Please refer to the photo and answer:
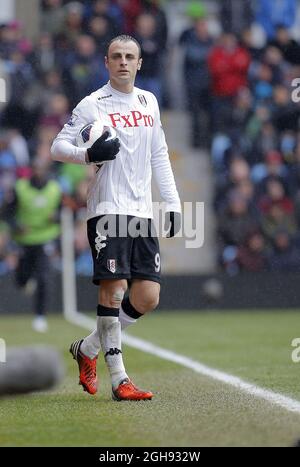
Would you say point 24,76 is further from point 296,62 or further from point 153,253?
point 153,253

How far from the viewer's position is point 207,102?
725 inches

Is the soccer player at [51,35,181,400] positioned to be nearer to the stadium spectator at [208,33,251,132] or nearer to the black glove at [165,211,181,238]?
the black glove at [165,211,181,238]

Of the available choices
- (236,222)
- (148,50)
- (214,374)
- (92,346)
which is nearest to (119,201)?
(92,346)

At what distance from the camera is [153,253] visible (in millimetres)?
7438

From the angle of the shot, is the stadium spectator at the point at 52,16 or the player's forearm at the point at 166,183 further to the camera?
the stadium spectator at the point at 52,16

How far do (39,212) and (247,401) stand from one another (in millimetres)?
8479

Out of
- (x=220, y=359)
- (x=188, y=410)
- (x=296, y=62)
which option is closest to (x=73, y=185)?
(x=296, y=62)

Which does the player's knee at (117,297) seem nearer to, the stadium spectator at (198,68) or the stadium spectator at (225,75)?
the stadium spectator at (225,75)

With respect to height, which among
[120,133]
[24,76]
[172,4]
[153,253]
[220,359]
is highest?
[172,4]

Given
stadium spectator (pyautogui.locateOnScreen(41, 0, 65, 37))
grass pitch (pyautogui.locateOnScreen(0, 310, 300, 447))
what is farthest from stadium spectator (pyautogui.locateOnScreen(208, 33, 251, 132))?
grass pitch (pyautogui.locateOnScreen(0, 310, 300, 447))

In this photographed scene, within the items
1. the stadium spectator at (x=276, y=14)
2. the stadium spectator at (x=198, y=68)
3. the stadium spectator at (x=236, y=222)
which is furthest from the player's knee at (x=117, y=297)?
the stadium spectator at (x=276, y=14)

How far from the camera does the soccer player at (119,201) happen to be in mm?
7297

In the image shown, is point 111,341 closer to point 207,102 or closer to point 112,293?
point 112,293

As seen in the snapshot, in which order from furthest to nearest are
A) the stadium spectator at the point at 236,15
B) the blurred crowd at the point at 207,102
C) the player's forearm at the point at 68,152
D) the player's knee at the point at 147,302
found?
the stadium spectator at the point at 236,15 → the blurred crowd at the point at 207,102 → the player's knee at the point at 147,302 → the player's forearm at the point at 68,152
